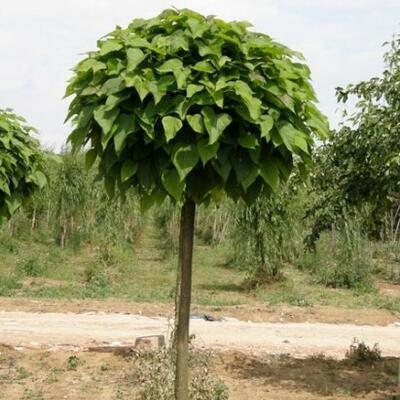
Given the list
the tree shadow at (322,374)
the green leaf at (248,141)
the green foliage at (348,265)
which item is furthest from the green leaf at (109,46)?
the green foliage at (348,265)

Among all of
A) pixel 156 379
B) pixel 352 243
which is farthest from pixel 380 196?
pixel 352 243

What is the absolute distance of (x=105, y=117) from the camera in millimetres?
3121

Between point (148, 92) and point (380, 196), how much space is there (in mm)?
4393

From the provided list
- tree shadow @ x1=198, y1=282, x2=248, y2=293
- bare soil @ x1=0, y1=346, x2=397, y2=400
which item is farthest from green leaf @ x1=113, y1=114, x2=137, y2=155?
tree shadow @ x1=198, y1=282, x2=248, y2=293

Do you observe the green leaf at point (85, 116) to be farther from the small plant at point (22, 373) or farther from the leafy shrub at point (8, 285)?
the leafy shrub at point (8, 285)

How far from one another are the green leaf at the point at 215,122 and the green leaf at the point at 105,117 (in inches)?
16.5

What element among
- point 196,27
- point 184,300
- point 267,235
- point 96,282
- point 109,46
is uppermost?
point 196,27

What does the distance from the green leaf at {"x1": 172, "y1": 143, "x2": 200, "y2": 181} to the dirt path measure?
277 inches

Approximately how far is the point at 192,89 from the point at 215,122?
18cm

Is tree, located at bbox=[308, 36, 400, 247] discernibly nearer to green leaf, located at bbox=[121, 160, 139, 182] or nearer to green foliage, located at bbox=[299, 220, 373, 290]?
green leaf, located at bbox=[121, 160, 139, 182]

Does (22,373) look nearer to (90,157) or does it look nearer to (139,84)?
(90,157)

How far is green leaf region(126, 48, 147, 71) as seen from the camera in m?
3.14

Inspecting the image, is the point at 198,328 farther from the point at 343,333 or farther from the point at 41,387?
the point at 41,387

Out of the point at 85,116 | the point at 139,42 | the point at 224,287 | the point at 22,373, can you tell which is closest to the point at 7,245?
the point at 224,287
